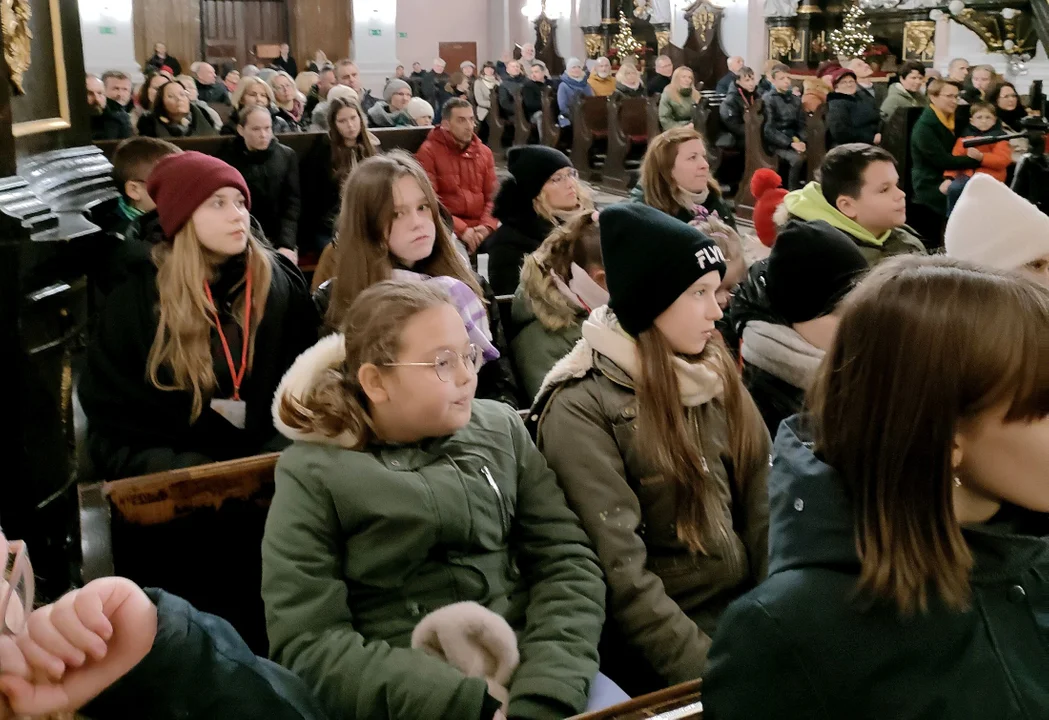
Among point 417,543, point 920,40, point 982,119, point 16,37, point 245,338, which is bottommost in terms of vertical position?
point 417,543

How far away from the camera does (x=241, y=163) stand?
5.92 m

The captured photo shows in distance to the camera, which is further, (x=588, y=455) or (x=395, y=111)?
(x=395, y=111)

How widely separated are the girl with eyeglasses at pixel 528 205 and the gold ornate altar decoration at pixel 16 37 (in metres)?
2.22

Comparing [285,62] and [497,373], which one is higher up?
[285,62]

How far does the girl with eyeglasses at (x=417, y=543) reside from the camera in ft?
5.57

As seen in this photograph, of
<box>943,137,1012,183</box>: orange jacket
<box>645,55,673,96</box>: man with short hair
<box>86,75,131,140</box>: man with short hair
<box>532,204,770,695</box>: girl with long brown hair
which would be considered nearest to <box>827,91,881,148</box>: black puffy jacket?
<box>943,137,1012,183</box>: orange jacket

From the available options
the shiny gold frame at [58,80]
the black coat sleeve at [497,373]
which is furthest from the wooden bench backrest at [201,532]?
the shiny gold frame at [58,80]

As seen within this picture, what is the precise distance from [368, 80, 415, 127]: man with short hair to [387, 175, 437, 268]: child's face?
6269mm

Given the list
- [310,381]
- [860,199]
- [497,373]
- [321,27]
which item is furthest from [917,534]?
[321,27]

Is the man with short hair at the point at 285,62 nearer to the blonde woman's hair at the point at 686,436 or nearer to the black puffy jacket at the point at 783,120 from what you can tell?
the black puffy jacket at the point at 783,120

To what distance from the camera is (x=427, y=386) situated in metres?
1.89

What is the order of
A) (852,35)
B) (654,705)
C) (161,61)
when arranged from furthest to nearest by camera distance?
1. (161,61)
2. (852,35)
3. (654,705)

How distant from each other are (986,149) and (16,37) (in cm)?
675

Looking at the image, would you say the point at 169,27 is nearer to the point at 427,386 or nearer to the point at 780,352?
the point at 780,352
